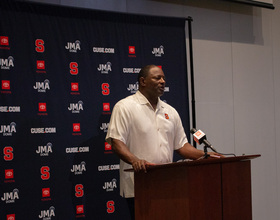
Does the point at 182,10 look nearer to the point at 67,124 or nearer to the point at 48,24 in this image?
the point at 48,24

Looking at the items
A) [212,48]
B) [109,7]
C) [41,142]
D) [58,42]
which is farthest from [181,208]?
[212,48]

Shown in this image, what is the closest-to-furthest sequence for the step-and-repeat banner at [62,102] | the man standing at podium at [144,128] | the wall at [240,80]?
the man standing at podium at [144,128], the step-and-repeat banner at [62,102], the wall at [240,80]

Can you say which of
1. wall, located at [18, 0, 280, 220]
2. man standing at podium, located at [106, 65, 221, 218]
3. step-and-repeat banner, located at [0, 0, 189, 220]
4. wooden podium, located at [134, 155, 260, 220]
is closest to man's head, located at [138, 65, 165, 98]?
man standing at podium, located at [106, 65, 221, 218]

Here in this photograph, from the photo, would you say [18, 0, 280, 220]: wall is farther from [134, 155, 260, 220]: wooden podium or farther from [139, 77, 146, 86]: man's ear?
[134, 155, 260, 220]: wooden podium

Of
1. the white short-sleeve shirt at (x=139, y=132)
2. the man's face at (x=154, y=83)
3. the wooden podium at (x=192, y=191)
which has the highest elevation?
the man's face at (x=154, y=83)

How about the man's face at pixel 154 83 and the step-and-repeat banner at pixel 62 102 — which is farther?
the step-and-repeat banner at pixel 62 102

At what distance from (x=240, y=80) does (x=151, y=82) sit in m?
2.24

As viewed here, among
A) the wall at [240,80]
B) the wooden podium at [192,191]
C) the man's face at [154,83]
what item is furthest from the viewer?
the wall at [240,80]

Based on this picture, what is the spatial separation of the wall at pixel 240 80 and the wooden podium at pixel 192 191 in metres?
2.31

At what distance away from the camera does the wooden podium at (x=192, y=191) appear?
257 cm

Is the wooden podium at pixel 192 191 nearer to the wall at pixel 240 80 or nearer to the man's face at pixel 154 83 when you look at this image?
the man's face at pixel 154 83

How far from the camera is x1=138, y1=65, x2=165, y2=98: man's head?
3.57m

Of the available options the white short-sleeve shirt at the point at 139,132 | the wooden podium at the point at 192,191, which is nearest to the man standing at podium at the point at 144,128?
the white short-sleeve shirt at the point at 139,132

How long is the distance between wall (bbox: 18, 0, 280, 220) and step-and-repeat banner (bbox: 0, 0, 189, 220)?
828mm
